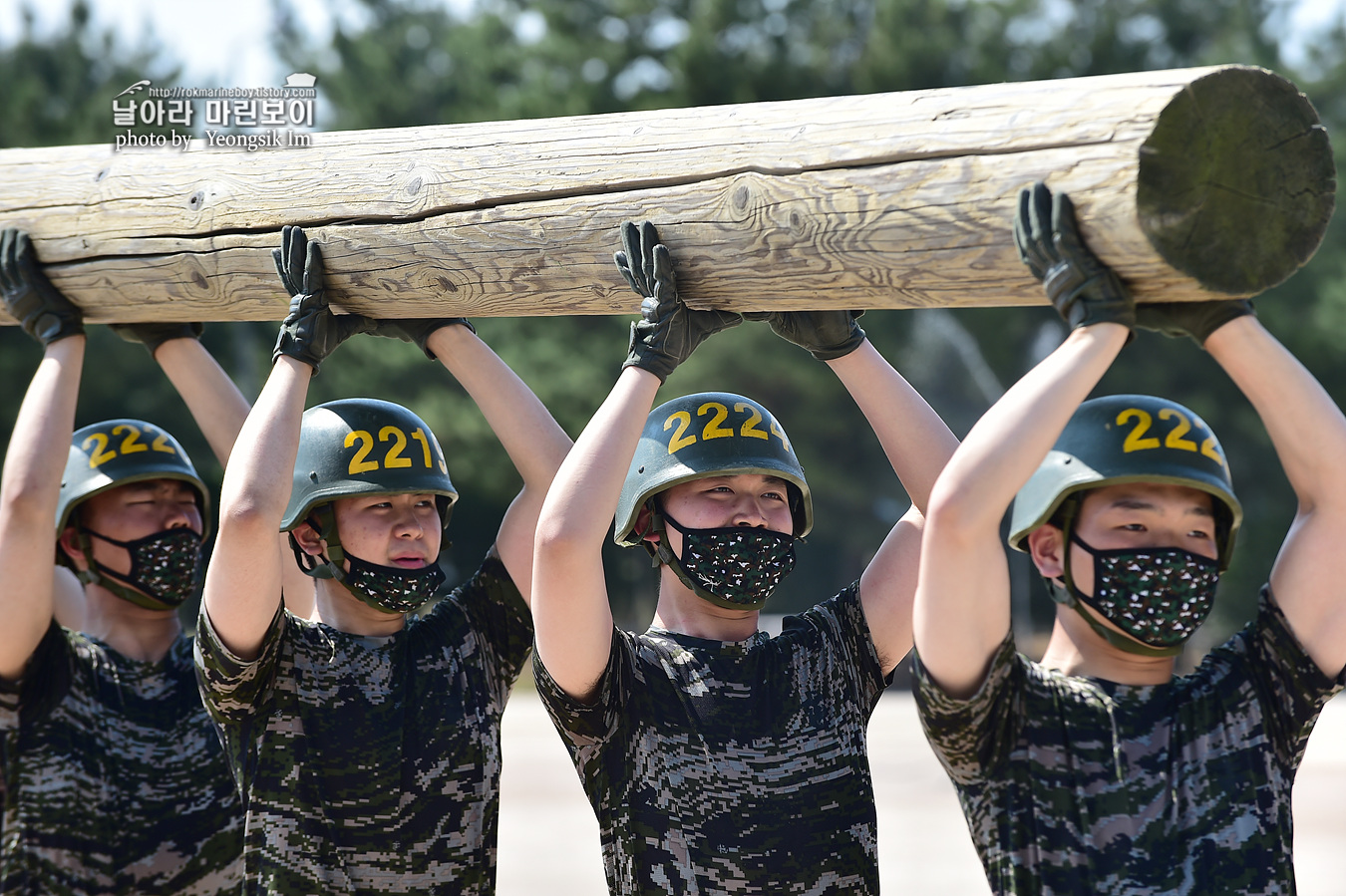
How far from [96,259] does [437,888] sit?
2.17 meters

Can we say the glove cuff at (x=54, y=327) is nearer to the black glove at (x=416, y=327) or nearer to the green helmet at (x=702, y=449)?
the black glove at (x=416, y=327)

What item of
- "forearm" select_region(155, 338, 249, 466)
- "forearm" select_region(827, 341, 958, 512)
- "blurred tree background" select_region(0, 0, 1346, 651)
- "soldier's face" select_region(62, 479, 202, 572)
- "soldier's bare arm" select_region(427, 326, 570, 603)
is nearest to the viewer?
"forearm" select_region(827, 341, 958, 512)

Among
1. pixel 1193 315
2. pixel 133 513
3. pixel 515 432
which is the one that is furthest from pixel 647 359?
pixel 133 513

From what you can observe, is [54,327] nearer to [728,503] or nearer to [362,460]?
[362,460]

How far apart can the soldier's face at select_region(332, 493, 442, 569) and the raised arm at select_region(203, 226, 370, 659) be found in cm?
44

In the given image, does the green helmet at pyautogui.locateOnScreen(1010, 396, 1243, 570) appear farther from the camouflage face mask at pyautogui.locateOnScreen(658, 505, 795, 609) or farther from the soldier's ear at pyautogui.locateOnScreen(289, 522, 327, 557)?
the soldier's ear at pyautogui.locateOnScreen(289, 522, 327, 557)

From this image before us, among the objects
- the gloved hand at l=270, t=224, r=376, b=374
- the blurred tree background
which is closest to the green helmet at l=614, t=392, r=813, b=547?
the gloved hand at l=270, t=224, r=376, b=374

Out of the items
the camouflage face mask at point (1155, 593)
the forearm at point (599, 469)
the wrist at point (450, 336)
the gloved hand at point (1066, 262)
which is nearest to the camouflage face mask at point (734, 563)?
the forearm at point (599, 469)

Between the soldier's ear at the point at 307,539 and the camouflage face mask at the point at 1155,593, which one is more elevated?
the soldier's ear at the point at 307,539

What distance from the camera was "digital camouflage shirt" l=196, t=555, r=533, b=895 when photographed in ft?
12.6

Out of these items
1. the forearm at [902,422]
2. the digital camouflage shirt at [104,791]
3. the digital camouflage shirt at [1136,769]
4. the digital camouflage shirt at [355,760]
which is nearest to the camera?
the digital camouflage shirt at [1136,769]

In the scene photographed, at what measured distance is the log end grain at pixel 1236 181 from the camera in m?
2.79

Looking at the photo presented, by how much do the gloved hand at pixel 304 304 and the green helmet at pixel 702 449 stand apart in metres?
0.93

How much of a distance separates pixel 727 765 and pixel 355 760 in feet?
3.59
